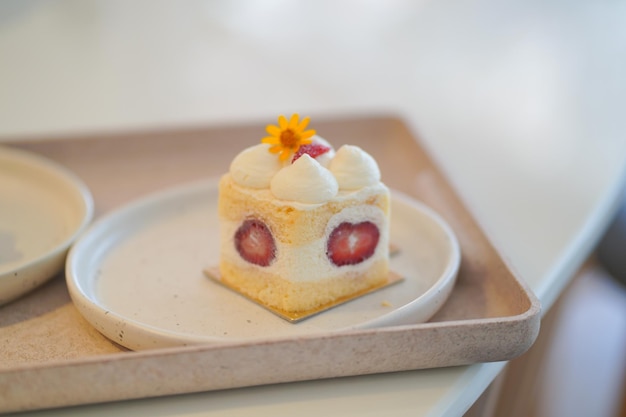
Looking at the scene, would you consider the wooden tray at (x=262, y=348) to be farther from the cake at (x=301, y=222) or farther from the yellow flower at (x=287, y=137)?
the yellow flower at (x=287, y=137)

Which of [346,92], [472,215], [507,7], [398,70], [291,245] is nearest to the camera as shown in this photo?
[291,245]

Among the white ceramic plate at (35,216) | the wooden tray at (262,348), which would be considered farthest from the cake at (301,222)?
the white ceramic plate at (35,216)

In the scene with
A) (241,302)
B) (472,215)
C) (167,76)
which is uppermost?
(472,215)

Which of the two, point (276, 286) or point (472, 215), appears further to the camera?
point (472, 215)

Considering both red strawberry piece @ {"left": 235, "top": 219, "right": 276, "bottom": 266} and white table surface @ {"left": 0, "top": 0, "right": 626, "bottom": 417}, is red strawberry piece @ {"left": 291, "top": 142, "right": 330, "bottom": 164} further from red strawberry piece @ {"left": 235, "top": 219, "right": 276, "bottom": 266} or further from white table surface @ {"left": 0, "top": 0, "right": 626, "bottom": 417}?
white table surface @ {"left": 0, "top": 0, "right": 626, "bottom": 417}

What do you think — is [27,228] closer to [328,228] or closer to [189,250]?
[189,250]

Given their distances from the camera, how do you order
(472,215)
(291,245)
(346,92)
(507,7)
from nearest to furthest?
(291,245)
(472,215)
(346,92)
(507,7)

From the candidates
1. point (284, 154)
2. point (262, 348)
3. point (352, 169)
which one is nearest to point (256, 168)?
point (284, 154)

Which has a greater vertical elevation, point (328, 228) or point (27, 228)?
A: point (328, 228)

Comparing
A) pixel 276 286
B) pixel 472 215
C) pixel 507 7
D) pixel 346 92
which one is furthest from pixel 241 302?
pixel 507 7
